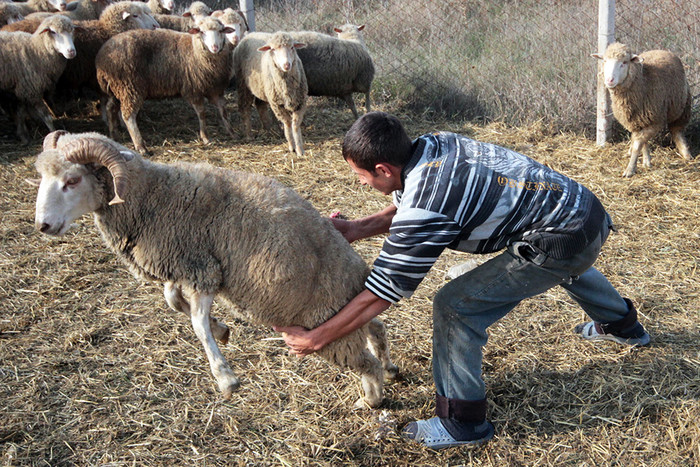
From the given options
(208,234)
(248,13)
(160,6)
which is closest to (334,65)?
(248,13)

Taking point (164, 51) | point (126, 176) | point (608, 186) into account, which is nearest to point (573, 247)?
point (126, 176)

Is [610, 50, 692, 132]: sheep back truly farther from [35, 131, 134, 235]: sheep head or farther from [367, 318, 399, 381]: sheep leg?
[35, 131, 134, 235]: sheep head

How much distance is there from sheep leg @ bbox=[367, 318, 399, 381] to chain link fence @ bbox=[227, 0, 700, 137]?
4703mm

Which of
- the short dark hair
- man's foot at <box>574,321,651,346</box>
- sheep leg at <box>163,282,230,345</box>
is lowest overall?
man's foot at <box>574,321,651,346</box>

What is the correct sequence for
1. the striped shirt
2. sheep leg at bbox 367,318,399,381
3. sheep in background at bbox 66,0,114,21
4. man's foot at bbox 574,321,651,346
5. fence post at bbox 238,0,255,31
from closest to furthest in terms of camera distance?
the striped shirt
sheep leg at bbox 367,318,399,381
man's foot at bbox 574,321,651,346
fence post at bbox 238,0,255,31
sheep in background at bbox 66,0,114,21

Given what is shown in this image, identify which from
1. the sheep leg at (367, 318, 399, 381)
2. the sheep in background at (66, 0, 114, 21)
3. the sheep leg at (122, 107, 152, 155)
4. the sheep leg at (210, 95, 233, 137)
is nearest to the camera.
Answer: the sheep leg at (367, 318, 399, 381)

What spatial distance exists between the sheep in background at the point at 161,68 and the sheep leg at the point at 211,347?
15.3ft

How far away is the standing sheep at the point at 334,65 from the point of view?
754cm

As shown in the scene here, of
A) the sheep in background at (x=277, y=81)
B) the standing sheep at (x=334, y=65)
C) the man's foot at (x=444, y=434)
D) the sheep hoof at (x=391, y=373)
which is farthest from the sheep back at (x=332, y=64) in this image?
the man's foot at (x=444, y=434)

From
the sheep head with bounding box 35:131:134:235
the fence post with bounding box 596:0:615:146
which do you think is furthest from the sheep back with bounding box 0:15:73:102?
the fence post with bounding box 596:0:615:146

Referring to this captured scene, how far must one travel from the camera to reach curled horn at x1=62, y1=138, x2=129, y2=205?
2.50 meters

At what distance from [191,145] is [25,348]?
3968mm

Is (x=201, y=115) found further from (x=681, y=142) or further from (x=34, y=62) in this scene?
(x=681, y=142)

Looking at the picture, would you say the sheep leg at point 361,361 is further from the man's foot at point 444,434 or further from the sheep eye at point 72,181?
the sheep eye at point 72,181
